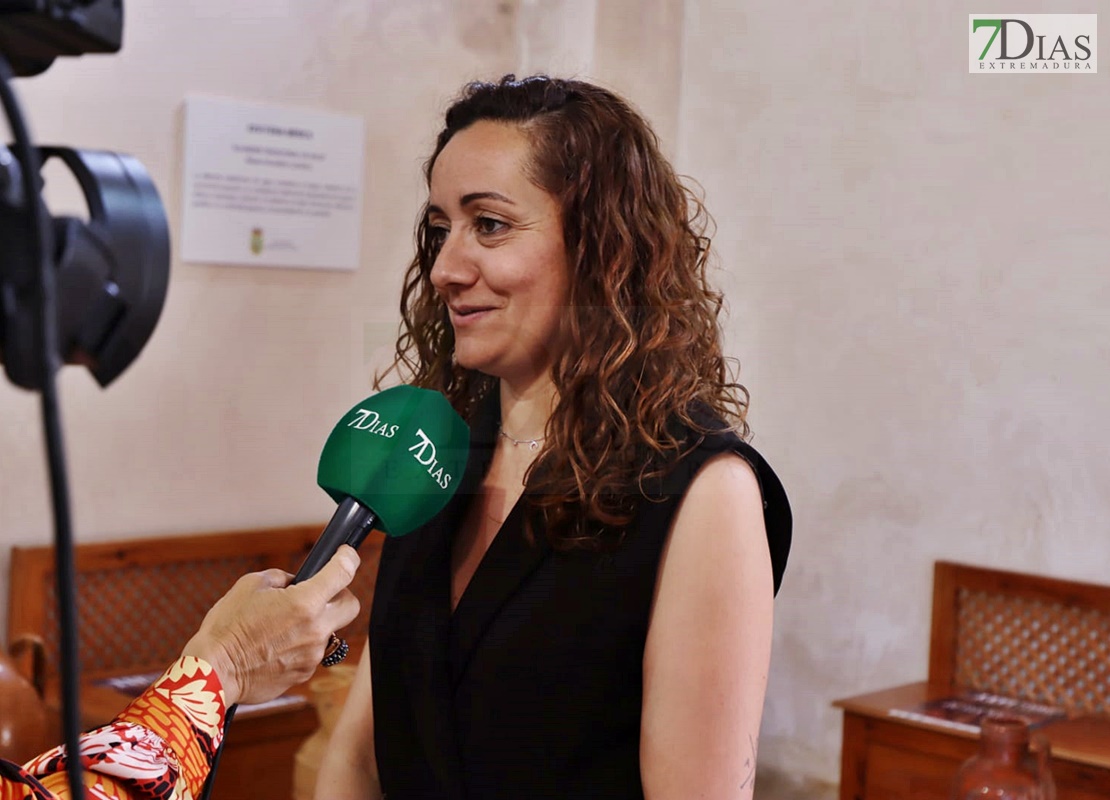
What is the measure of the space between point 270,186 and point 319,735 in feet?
4.65

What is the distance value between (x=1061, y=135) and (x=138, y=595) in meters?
2.57

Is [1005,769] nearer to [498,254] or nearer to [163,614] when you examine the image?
[498,254]

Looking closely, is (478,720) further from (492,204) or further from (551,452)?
(492,204)

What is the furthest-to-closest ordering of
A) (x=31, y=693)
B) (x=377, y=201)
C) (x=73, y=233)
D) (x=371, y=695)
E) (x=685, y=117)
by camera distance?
(x=685, y=117), (x=377, y=201), (x=31, y=693), (x=371, y=695), (x=73, y=233)

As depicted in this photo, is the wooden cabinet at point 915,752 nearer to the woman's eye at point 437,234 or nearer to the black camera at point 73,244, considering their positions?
the woman's eye at point 437,234

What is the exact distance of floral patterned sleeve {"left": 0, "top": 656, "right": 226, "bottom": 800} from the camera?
2.89ft

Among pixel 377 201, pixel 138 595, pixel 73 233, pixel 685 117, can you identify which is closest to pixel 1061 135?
pixel 685 117

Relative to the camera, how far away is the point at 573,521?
4.32 feet

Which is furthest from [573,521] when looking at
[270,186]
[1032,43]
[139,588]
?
[1032,43]

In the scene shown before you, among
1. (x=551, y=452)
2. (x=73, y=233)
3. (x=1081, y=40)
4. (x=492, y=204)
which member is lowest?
(x=551, y=452)

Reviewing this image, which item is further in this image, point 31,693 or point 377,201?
point 377,201

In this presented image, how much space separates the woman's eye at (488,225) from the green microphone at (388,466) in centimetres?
19

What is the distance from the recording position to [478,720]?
1295 mm

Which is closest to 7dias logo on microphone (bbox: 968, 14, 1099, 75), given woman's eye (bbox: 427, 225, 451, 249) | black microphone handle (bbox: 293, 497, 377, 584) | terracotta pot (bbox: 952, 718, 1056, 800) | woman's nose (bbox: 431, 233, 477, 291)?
terracotta pot (bbox: 952, 718, 1056, 800)
